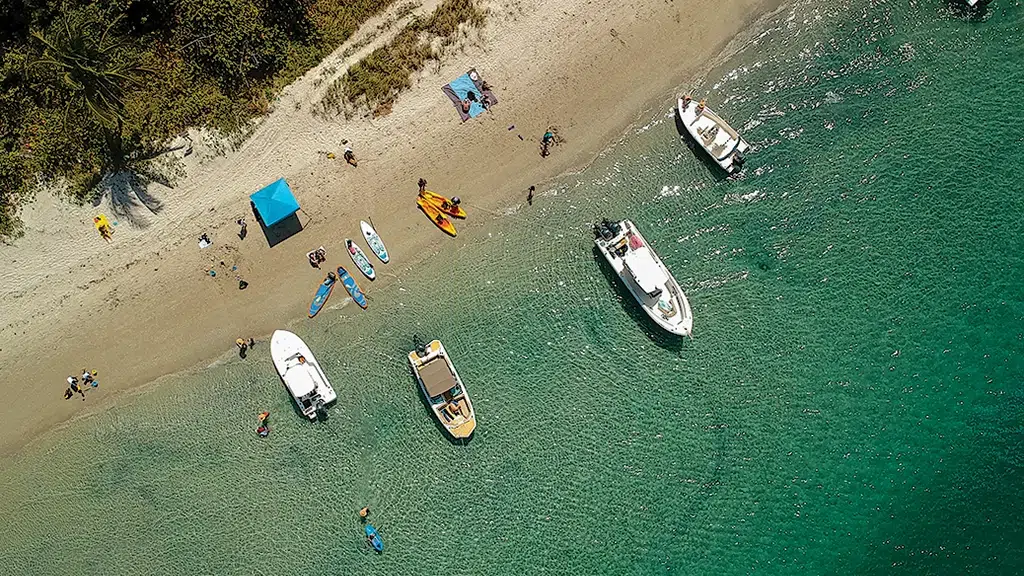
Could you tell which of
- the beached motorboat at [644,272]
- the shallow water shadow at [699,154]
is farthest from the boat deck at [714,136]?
the beached motorboat at [644,272]

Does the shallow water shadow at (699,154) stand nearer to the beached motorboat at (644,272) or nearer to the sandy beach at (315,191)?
the sandy beach at (315,191)

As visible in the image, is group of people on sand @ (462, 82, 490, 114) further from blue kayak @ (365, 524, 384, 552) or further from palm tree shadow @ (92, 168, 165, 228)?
blue kayak @ (365, 524, 384, 552)

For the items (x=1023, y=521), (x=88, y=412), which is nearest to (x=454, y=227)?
(x=88, y=412)

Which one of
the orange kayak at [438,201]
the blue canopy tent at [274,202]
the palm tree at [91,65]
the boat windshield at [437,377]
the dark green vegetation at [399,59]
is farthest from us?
the orange kayak at [438,201]

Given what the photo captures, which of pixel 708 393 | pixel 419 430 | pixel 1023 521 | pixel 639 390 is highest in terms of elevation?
pixel 419 430

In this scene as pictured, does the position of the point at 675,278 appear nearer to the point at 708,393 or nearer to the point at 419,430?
the point at 708,393

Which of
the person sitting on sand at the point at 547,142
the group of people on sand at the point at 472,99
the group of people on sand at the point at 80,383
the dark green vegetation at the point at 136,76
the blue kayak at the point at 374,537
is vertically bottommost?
the blue kayak at the point at 374,537

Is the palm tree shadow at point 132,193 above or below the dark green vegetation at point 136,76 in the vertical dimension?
below
